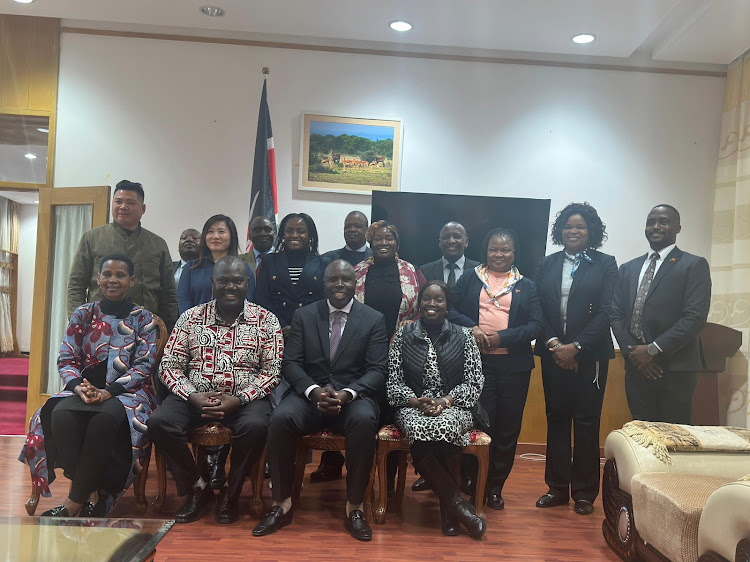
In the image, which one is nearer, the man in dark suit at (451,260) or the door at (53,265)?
the man in dark suit at (451,260)

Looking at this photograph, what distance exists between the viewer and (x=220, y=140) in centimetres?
534

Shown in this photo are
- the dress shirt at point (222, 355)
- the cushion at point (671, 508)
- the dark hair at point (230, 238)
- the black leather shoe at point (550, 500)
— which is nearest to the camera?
the cushion at point (671, 508)

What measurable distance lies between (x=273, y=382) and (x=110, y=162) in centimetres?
284

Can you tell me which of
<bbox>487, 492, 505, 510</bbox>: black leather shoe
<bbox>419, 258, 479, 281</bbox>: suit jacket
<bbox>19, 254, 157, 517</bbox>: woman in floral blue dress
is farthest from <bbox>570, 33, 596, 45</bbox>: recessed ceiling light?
<bbox>19, 254, 157, 517</bbox>: woman in floral blue dress

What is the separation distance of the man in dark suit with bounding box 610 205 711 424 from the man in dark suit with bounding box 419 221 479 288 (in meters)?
0.95

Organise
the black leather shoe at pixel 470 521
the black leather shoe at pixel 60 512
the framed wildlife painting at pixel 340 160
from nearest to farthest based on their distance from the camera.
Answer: the black leather shoe at pixel 60 512 < the black leather shoe at pixel 470 521 < the framed wildlife painting at pixel 340 160

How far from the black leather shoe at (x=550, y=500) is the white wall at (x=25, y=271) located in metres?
9.44

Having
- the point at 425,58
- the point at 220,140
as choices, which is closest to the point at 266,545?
the point at 220,140

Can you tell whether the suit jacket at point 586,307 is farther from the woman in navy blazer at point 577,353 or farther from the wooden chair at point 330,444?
the wooden chair at point 330,444

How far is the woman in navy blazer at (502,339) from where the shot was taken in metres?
3.62

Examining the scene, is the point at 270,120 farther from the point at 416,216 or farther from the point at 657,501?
the point at 657,501

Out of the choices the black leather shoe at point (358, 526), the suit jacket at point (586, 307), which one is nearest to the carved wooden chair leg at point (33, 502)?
the black leather shoe at point (358, 526)

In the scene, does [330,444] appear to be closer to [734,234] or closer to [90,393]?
[90,393]

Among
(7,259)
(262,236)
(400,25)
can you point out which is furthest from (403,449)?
(7,259)
